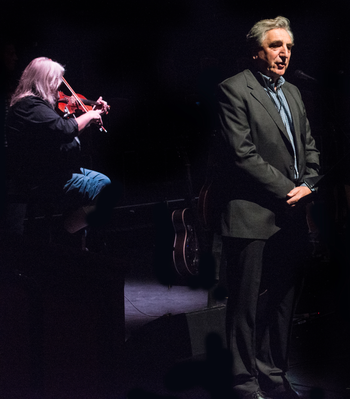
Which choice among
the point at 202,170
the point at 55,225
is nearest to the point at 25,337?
the point at 55,225

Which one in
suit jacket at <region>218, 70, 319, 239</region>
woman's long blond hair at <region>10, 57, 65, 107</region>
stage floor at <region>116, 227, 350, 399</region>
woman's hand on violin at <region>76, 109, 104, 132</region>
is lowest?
stage floor at <region>116, 227, 350, 399</region>

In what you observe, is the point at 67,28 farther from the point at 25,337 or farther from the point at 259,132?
the point at 25,337

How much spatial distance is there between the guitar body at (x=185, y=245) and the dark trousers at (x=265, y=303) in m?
2.14

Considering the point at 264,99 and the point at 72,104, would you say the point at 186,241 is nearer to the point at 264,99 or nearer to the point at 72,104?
the point at 72,104

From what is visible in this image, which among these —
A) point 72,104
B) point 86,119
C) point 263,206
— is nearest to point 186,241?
point 72,104

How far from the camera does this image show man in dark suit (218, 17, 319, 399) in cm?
196

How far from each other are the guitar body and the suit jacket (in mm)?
2282

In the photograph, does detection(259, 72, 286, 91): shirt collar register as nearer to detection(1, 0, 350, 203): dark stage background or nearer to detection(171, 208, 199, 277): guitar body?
detection(171, 208, 199, 277): guitar body

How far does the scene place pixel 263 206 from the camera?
203 centimetres

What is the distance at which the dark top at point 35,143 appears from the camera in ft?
8.95

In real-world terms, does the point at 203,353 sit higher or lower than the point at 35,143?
lower

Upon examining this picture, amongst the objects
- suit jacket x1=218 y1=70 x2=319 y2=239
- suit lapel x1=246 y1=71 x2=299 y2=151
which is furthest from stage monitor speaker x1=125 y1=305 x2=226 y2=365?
suit lapel x1=246 y1=71 x2=299 y2=151

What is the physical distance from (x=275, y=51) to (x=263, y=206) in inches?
24.9

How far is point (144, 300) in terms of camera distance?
366cm
